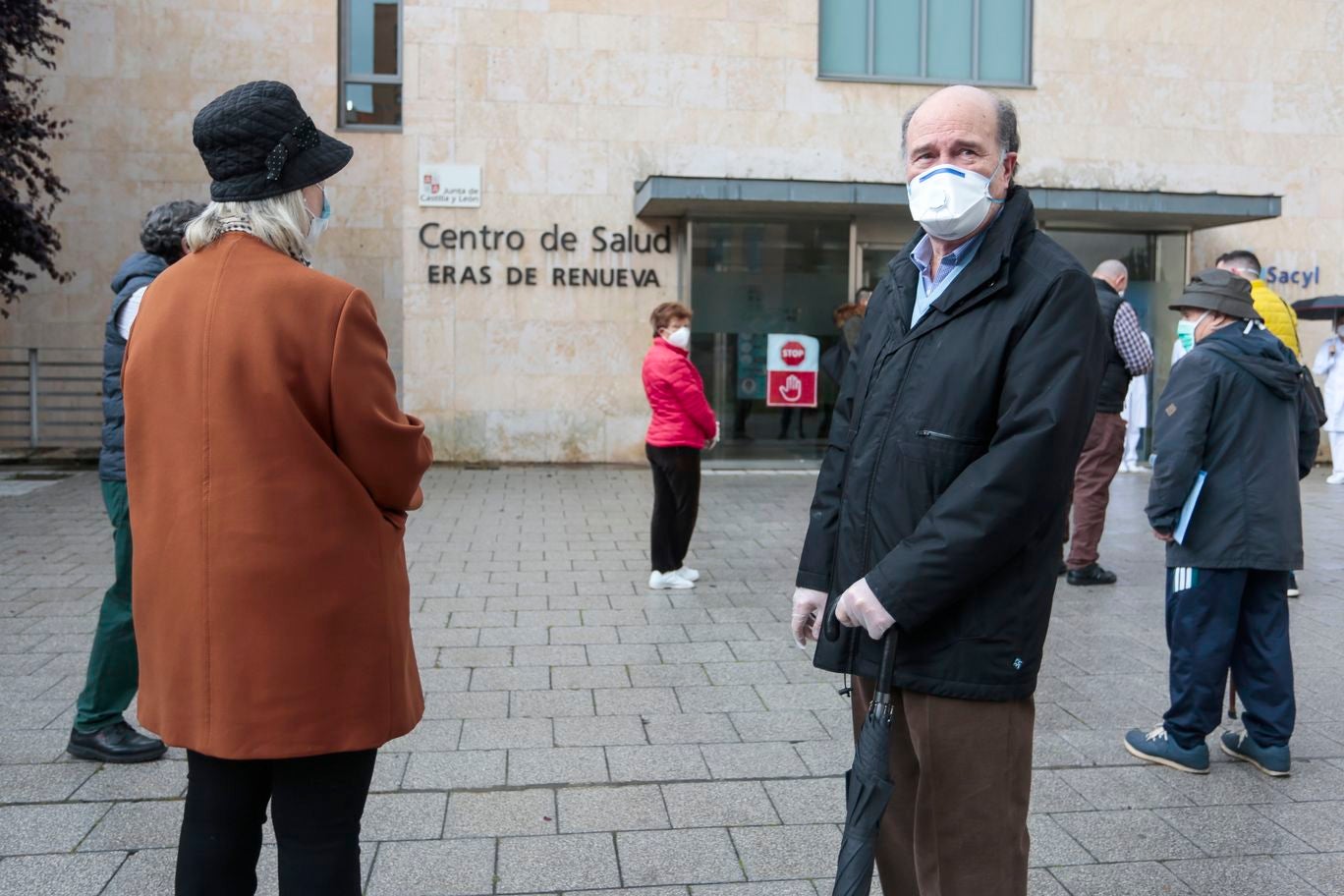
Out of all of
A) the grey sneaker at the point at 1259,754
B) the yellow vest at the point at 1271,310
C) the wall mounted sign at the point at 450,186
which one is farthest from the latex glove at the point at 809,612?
the wall mounted sign at the point at 450,186

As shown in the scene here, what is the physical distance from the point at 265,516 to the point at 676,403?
4977 mm

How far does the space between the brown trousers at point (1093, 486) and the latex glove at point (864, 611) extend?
541cm

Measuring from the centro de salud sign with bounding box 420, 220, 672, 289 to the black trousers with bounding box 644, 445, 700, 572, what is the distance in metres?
6.61

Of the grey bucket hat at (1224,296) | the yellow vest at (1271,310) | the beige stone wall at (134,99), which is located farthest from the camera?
the beige stone wall at (134,99)

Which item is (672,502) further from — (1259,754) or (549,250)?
(549,250)

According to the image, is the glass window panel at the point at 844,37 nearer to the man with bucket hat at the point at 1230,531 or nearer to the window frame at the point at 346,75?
the window frame at the point at 346,75

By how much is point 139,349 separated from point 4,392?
49.9 ft

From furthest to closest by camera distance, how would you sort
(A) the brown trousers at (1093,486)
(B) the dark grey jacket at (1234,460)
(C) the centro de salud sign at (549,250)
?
(C) the centro de salud sign at (549,250)
(A) the brown trousers at (1093,486)
(B) the dark grey jacket at (1234,460)

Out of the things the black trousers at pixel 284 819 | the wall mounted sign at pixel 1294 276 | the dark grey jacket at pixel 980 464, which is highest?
the wall mounted sign at pixel 1294 276

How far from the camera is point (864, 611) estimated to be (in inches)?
93.5

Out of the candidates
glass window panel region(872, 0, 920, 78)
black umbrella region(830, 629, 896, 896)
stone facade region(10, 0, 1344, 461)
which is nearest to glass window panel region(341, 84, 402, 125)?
stone facade region(10, 0, 1344, 461)

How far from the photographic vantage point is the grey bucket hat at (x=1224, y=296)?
4348mm

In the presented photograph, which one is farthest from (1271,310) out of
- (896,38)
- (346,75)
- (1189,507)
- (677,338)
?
(346,75)

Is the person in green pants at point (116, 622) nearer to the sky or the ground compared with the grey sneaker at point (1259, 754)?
nearer to the sky
